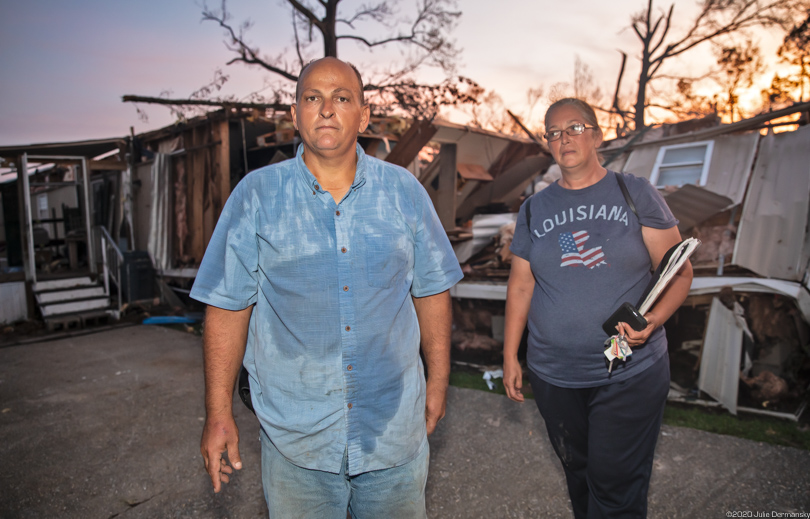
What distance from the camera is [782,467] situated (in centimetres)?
368

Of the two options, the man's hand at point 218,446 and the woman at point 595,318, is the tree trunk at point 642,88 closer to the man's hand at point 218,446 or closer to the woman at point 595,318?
the woman at point 595,318

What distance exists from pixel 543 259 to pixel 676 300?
1.99 feet

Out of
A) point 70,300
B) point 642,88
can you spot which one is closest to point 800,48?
point 642,88

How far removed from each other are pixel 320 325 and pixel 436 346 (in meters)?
0.53

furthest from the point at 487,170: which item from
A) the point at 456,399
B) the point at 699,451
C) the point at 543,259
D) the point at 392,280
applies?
the point at 392,280

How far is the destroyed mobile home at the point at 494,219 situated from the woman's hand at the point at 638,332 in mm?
3632

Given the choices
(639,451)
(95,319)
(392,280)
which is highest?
(392,280)

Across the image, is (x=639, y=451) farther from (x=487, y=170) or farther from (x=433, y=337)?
(x=487, y=170)

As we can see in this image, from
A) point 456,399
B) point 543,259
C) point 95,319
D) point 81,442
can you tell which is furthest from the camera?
point 95,319

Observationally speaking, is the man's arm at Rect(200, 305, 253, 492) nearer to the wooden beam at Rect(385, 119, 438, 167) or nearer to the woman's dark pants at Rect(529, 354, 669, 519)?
the woman's dark pants at Rect(529, 354, 669, 519)

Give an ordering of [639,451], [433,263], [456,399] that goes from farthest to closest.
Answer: [456,399], [639,451], [433,263]

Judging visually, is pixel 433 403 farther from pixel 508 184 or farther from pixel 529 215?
pixel 508 184

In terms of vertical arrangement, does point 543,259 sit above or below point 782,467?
above

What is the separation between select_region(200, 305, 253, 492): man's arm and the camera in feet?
5.41
